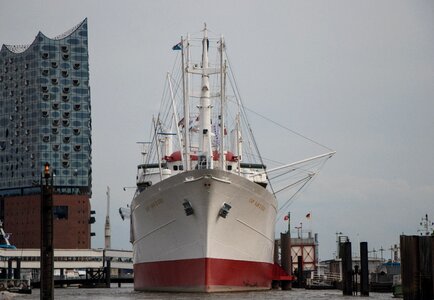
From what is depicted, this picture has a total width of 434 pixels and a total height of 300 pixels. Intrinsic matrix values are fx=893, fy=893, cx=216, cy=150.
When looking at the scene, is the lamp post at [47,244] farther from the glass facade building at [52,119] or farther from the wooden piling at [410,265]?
the glass facade building at [52,119]

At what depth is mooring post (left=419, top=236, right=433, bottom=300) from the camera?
45.3m

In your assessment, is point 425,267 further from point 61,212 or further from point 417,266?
point 61,212

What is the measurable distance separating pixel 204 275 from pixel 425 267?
1731 cm

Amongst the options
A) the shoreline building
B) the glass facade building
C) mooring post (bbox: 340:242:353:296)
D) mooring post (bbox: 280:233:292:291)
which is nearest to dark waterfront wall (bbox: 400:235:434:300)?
mooring post (bbox: 340:242:353:296)

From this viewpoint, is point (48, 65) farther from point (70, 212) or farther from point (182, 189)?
point (182, 189)

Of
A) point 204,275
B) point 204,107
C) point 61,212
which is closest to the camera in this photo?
point 204,275

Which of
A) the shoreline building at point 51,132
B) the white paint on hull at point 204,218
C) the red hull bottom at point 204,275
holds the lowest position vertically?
the red hull bottom at point 204,275

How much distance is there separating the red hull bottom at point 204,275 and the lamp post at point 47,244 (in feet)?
63.8

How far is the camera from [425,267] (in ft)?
150

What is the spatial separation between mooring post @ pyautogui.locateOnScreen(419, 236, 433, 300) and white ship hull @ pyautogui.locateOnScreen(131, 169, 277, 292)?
16.8 metres

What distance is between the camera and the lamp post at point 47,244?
132ft

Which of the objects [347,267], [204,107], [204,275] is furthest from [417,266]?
[204,107]

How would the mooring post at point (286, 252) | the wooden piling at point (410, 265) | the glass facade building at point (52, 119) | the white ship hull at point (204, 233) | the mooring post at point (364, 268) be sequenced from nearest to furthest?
1. the wooden piling at point (410, 265)
2. the white ship hull at point (204, 233)
3. the mooring post at point (364, 268)
4. the mooring post at point (286, 252)
5. the glass facade building at point (52, 119)

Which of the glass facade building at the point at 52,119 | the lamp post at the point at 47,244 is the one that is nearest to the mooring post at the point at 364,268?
the lamp post at the point at 47,244
